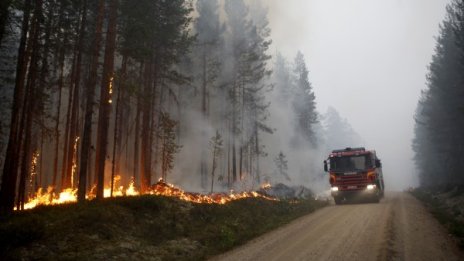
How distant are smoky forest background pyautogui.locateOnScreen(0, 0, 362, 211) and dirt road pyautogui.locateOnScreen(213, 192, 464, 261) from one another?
301 inches

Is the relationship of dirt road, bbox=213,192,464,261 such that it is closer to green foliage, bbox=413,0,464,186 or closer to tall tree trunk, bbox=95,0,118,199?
tall tree trunk, bbox=95,0,118,199

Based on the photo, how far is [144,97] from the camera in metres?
17.4

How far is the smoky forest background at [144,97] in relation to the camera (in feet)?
52.4

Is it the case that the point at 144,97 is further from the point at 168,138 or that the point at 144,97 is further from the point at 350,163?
the point at 350,163

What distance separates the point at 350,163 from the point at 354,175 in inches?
39.3

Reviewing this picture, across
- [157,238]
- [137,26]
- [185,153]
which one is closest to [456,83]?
[185,153]

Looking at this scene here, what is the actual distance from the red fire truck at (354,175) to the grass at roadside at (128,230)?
945 centimetres

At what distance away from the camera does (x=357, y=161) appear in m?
25.5

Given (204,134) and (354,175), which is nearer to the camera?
(354,175)

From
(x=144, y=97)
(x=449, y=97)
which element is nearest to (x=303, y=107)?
(x=449, y=97)

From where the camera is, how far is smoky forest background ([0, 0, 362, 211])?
15984mm

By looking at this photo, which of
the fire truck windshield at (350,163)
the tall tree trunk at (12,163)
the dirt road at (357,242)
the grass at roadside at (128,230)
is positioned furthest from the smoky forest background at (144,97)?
the fire truck windshield at (350,163)

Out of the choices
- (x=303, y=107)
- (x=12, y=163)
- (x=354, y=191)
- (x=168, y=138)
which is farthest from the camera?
(x=303, y=107)

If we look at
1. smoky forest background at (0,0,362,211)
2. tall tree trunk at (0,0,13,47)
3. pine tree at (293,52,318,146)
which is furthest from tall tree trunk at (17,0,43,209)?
pine tree at (293,52,318,146)
